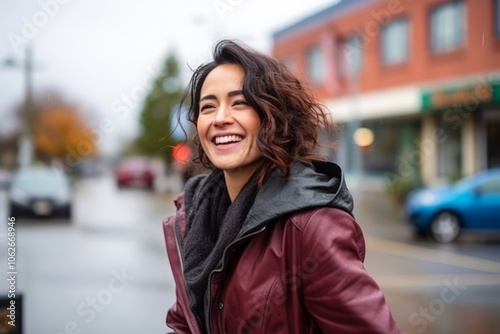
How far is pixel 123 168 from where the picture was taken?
115 ft

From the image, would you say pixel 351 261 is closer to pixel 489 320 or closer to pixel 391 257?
pixel 489 320

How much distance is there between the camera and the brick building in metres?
21.5

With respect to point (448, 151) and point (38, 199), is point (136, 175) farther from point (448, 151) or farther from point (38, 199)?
point (38, 199)

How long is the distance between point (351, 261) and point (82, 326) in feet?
17.6

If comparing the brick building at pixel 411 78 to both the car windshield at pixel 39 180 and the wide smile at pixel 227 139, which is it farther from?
the wide smile at pixel 227 139

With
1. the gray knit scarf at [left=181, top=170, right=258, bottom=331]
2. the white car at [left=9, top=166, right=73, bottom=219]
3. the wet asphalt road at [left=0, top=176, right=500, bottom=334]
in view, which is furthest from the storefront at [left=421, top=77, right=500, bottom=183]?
the gray knit scarf at [left=181, top=170, right=258, bottom=331]

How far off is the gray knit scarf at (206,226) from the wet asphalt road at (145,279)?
12.8ft

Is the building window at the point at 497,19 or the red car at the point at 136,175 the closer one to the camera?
the building window at the point at 497,19

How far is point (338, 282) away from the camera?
5.34 ft

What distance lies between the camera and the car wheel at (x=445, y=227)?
13.2 metres

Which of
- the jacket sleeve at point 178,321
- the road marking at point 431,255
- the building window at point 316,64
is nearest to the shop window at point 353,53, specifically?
the building window at point 316,64

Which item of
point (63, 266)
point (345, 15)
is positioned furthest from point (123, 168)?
point (63, 266)

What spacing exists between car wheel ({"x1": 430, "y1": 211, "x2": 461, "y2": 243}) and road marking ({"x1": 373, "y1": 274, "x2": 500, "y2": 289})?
3818mm

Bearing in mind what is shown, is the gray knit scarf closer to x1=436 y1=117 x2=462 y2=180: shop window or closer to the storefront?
the storefront
